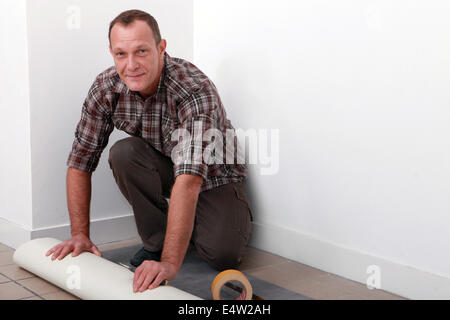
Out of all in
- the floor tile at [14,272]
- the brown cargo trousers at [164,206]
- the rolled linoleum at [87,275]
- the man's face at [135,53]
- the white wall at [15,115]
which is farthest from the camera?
the white wall at [15,115]

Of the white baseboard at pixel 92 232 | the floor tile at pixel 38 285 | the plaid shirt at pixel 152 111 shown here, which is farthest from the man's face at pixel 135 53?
the white baseboard at pixel 92 232

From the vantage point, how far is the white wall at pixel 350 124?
1.61 m

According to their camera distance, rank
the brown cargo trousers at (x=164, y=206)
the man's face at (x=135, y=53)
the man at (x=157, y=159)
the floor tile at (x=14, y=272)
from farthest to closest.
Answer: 1. the brown cargo trousers at (x=164, y=206)
2. the floor tile at (x=14, y=272)
3. the man's face at (x=135, y=53)
4. the man at (x=157, y=159)

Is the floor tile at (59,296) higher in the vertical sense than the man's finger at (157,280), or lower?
lower

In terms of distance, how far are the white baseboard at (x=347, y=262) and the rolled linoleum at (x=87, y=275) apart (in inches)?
29.9

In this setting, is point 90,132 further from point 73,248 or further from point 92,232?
point 92,232

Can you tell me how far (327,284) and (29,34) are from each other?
1.64 meters

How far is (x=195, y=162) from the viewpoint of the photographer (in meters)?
1.60

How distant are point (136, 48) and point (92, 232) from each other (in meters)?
1.06

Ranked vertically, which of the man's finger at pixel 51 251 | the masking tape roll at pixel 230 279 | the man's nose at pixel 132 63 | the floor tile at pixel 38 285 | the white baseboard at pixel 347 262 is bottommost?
the floor tile at pixel 38 285

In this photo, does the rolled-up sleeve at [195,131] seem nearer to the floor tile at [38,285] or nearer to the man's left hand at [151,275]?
the man's left hand at [151,275]

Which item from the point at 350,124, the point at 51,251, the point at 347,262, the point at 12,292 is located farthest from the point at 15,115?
the point at 347,262
